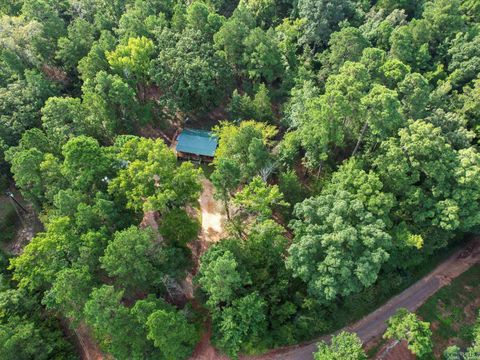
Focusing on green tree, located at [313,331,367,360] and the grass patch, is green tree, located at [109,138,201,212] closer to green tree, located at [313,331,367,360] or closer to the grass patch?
green tree, located at [313,331,367,360]

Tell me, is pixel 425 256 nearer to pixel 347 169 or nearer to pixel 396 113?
pixel 347 169

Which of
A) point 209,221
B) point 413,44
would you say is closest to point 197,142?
point 209,221

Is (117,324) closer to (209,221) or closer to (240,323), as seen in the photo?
(240,323)

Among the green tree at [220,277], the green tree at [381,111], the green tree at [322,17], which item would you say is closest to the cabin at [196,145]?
the green tree at [220,277]

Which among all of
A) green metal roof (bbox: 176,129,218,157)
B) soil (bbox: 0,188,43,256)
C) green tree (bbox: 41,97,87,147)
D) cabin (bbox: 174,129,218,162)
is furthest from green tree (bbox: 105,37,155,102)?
soil (bbox: 0,188,43,256)

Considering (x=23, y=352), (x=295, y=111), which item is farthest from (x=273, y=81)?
(x=23, y=352)
